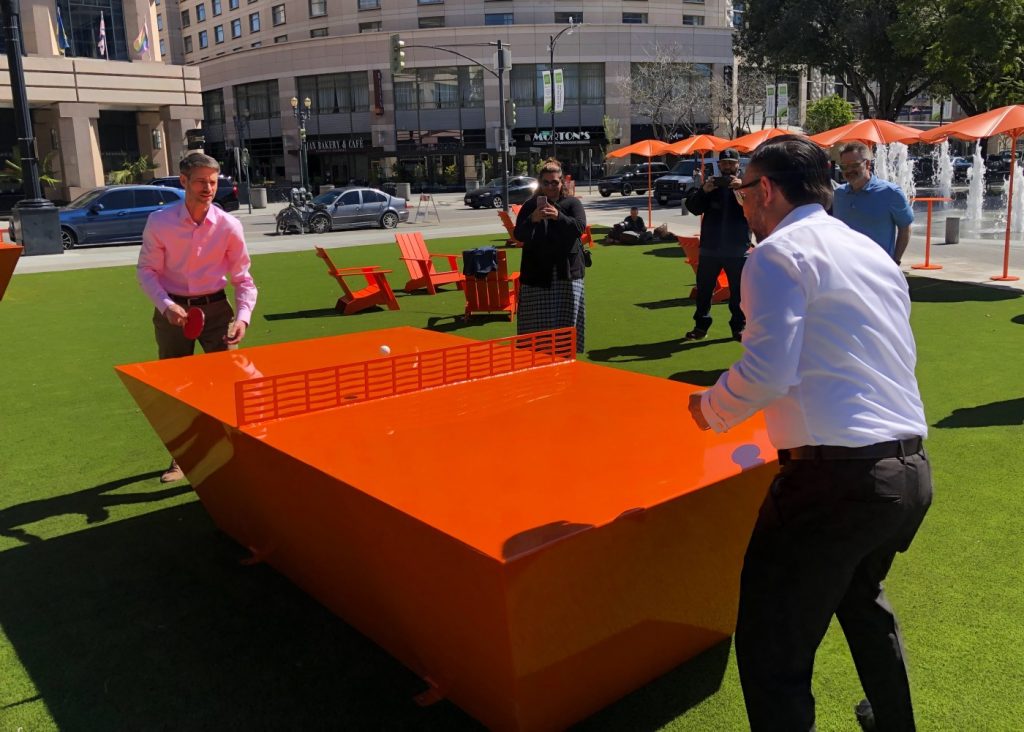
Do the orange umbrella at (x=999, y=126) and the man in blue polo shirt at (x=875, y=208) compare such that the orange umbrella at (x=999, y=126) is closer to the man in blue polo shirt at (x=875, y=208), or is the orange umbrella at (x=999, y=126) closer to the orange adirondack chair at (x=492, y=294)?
the man in blue polo shirt at (x=875, y=208)

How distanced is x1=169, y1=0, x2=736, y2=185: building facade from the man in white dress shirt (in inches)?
2387

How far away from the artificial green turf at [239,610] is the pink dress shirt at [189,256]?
49.4 inches

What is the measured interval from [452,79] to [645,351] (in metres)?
59.9

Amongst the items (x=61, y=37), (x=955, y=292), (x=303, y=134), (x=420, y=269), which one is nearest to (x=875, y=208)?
(x=955, y=292)

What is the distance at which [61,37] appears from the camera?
41094mm

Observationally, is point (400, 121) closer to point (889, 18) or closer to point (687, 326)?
point (889, 18)

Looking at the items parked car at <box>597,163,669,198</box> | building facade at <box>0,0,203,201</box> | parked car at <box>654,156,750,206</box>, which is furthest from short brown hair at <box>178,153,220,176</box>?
building facade at <box>0,0,203,201</box>

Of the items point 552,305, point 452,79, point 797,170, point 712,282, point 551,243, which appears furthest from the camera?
point 452,79

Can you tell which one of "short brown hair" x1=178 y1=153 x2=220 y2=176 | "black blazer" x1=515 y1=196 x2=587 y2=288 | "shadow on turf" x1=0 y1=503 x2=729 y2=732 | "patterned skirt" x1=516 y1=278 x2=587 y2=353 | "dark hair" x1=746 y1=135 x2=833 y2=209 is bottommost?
"shadow on turf" x1=0 y1=503 x2=729 y2=732

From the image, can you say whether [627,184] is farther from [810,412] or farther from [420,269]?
[810,412]

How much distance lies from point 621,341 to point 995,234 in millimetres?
15960

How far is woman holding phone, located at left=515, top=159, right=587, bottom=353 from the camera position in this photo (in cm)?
619

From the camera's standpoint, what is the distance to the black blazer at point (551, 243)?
6188 mm

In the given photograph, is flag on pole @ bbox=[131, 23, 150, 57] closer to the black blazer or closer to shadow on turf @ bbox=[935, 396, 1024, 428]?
the black blazer
